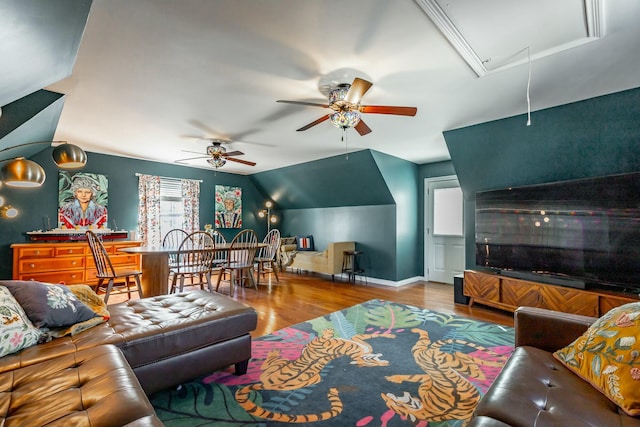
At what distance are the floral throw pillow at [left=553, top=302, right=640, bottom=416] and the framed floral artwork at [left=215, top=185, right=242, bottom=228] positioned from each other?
653 cm

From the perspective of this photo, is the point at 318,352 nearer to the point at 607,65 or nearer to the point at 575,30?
the point at 575,30

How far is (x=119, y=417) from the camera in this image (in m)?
1.01

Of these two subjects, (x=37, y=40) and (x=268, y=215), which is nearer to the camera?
(x=37, y=40)

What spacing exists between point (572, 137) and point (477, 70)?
1.69 m

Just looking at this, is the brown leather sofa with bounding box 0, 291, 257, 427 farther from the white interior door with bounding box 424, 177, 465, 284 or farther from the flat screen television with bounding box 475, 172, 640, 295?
the white interior door with bounding box 424, 177, 465, 284

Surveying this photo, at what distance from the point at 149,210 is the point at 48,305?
4511 mm

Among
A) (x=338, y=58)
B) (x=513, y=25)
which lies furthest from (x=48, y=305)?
(x=513, y=25)

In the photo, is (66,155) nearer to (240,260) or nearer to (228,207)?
(240,260)

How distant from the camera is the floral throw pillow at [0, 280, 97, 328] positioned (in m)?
1.67

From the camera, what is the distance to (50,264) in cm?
443

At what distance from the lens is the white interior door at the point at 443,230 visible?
5.41 metres

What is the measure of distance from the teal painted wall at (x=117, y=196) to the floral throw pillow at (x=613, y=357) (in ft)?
21.3

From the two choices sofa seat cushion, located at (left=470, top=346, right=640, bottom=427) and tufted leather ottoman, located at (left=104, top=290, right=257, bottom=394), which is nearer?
sofa seat cushion, located at (left=470, top=346, right=640, bottom=427)

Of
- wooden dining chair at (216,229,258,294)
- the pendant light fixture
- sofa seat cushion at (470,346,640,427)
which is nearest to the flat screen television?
sofa seat cushion at (470,346,640,427)
